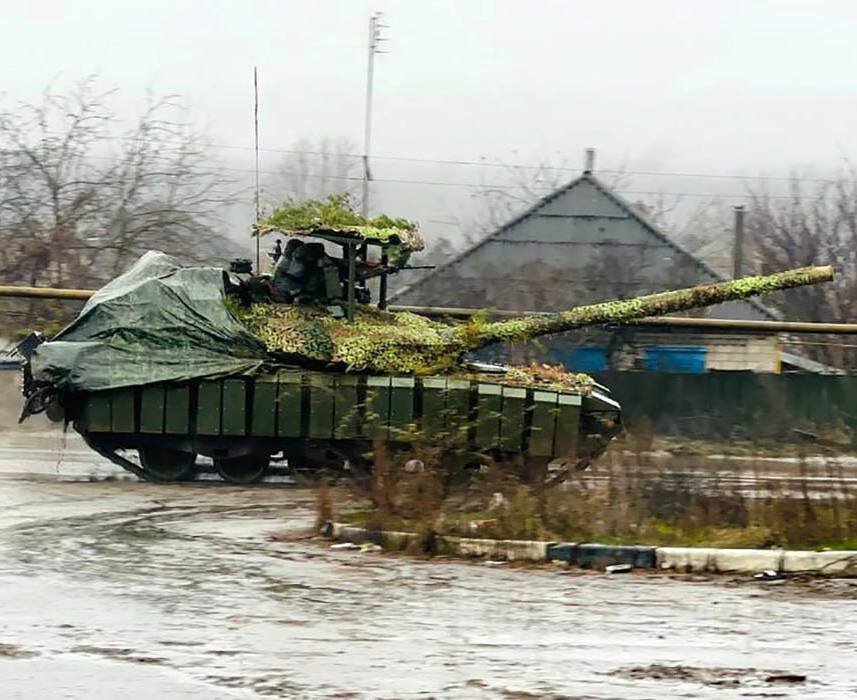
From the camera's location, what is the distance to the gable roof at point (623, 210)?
30997mm

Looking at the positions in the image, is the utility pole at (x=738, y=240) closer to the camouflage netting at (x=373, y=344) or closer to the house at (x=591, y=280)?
the house at (x=591, y=280)

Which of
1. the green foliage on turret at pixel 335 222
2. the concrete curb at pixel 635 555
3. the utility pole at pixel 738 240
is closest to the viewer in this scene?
the concrete curb at pixel 635 555

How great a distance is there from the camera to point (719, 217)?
136ft

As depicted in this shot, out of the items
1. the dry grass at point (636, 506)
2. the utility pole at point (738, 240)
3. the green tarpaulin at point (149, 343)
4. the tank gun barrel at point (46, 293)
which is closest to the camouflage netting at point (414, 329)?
the green tarpaulin at point (149, 343)

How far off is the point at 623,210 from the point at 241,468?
1956 cm

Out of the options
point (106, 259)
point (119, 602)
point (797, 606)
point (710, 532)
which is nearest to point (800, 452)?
point (710, 532)

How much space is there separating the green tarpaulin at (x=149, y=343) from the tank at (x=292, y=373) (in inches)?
A: 0.5

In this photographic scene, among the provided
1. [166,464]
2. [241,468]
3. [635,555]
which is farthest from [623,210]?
[635,555]

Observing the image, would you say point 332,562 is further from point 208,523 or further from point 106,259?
point 106,259

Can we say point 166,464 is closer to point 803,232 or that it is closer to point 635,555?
point 635,555

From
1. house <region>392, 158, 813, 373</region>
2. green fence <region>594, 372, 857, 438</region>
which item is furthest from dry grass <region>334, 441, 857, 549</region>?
green fence <region>594, 372, 857, 438</region>

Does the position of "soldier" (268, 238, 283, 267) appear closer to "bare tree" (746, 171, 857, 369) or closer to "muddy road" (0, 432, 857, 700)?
"muddy road" (0, 432, 857, 700)

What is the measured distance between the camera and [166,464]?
1552 cm

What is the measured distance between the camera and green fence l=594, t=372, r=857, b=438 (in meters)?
19.8
